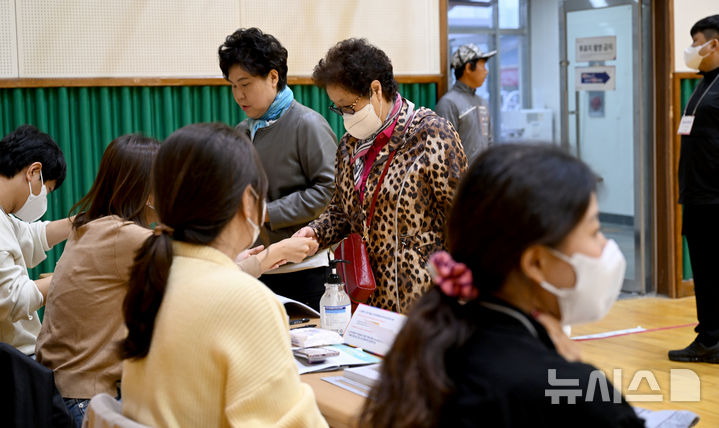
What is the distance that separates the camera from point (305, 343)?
234 cm

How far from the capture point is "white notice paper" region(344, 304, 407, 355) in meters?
2.22

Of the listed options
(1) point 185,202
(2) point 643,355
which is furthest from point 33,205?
(2) point 643,355

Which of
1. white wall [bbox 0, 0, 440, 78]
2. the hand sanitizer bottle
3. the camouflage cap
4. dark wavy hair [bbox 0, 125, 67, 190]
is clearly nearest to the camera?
the hand sanitizer bottle

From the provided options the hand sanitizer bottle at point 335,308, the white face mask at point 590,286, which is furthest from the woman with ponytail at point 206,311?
the hand sanitizer bottle at point 335,308

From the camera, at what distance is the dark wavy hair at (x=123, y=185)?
240cm

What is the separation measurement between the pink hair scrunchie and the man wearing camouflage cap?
446 cm

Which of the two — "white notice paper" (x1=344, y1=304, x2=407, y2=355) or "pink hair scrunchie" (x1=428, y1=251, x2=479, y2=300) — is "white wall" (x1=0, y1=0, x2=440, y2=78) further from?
"pink hair scrunchie" (x1=428, y1=251, x2=479, y2=300)

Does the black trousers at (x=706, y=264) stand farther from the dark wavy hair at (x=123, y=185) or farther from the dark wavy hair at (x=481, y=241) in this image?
the dark wavy hair at (x=481, y=241)

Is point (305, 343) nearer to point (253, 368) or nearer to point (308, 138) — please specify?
point (253, 368)

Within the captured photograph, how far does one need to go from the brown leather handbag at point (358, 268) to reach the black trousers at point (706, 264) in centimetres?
273

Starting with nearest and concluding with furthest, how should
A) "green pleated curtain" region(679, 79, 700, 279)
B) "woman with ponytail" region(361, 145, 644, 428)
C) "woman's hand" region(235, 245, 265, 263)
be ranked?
"woman with ponytail" region(361, 145, 644, 428) < "woman's hand" region(235, 245, 265, 263) < "green pleated curtain" region(679, 79, 700, 279)

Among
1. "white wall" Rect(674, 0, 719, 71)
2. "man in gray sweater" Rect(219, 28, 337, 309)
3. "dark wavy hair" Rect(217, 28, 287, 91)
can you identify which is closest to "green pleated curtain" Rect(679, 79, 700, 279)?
"white wall" Rect(674, 0, 719, 71)

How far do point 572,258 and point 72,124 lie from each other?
410cm

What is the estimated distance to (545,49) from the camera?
10008 millimetres
